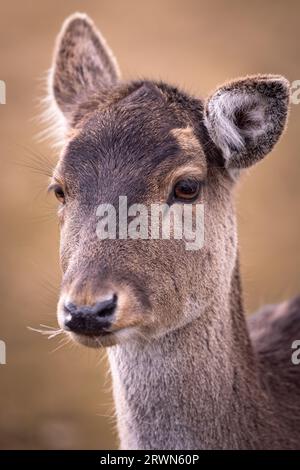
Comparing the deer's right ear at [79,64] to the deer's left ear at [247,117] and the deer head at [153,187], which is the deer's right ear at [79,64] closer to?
the deer head at [153,187]

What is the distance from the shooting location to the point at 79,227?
587 cm

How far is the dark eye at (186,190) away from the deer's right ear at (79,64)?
1.78 m

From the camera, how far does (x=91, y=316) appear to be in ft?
17.3

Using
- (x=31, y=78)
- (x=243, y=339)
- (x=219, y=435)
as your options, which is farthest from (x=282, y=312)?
(x=31, y=78)

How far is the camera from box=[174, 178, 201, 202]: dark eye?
5.97 metres

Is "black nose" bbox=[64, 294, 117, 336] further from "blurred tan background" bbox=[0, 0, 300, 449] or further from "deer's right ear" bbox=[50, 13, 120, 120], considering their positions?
"deer's right ear" bbox=[50, 13, 120, 120]

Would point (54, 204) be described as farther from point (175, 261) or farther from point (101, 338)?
point (101, 338)

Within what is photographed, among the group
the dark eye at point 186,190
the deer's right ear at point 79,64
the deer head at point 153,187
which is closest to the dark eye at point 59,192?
the deer head at point 153,187

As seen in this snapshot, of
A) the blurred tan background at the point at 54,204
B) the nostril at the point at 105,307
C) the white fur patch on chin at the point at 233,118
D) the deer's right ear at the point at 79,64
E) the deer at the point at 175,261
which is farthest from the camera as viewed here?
the blurred tan background at the point at 54,204

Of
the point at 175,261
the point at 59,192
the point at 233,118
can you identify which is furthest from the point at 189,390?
the point at 233,118

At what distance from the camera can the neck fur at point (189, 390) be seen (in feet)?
20.3

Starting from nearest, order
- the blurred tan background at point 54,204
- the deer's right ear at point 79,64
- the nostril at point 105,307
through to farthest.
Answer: the nostril at point 105,307
the deer's right ear at point 79,64
the blurred tan background at point 54,204

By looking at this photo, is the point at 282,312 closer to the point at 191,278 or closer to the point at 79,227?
the point at 191,278

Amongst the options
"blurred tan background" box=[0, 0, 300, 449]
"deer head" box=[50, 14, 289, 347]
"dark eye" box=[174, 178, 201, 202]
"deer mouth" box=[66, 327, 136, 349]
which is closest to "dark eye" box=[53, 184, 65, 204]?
"deer head" box=[50, 14, 289, 347]
